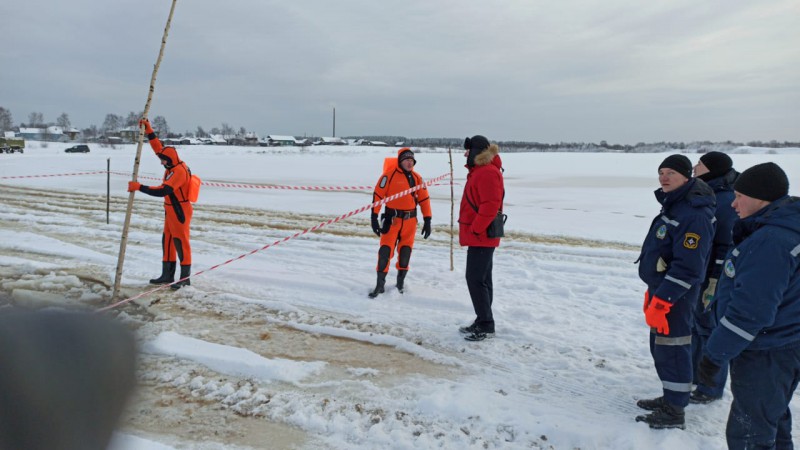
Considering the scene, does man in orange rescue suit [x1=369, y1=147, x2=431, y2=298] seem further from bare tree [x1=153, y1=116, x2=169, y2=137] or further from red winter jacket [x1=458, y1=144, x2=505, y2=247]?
bare tree [x1=153, y1=116, x2=169, y2=137]

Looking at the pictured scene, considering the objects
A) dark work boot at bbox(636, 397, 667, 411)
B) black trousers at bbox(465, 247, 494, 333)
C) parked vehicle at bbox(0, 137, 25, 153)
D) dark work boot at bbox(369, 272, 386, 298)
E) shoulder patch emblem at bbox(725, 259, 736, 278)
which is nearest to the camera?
shoulder patch emblem at bbox(725, 259, 736, 278)

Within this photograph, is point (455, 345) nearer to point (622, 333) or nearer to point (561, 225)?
point (622, 333)

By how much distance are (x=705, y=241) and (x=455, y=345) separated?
2433 mm

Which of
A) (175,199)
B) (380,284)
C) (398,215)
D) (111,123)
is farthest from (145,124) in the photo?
(111,123)

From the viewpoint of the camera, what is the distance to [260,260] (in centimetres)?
791

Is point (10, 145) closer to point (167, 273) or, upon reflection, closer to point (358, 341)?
point (167, 273)

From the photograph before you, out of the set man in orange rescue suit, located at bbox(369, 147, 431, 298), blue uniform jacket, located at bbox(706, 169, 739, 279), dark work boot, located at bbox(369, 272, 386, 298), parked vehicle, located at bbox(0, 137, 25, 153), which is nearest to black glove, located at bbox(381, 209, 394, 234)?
man in orange rescue suit, located at bbox(369, 147, 431, 298)

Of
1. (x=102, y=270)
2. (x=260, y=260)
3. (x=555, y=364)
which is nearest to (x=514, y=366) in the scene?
(x=555, y=364)

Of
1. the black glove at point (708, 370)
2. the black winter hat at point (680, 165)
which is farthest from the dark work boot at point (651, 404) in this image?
the black winter hat at point (680, 165)

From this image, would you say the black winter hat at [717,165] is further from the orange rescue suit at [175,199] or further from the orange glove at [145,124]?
the orange rescue suit at [175,199]

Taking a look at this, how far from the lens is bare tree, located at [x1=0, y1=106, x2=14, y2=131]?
96.9 metres

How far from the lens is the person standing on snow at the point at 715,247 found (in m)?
3.83

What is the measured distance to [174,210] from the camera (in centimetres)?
625

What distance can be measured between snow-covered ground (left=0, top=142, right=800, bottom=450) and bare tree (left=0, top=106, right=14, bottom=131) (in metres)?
115
